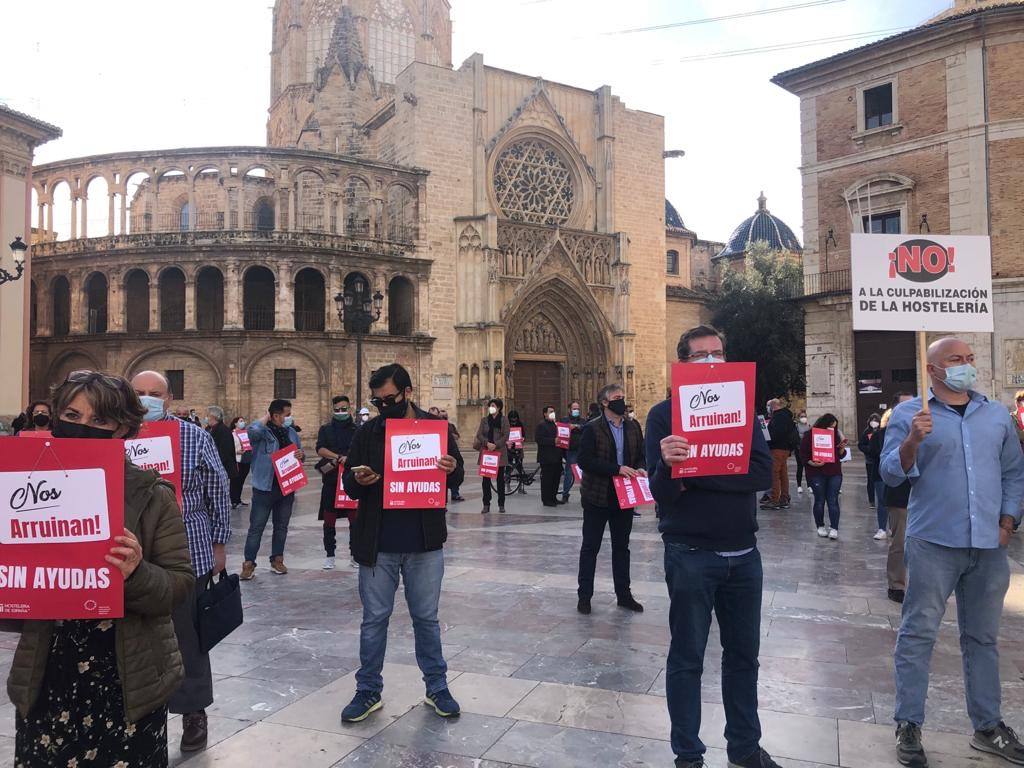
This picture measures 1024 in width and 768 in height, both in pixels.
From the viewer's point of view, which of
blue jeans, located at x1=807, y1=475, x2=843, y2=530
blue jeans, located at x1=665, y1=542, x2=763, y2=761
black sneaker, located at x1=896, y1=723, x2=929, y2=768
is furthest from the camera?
blue jeans, located at x1=807, y1=475, x2=843, y2=530

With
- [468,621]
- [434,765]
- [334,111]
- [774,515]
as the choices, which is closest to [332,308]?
[334,111]

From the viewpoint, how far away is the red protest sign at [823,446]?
11039mm

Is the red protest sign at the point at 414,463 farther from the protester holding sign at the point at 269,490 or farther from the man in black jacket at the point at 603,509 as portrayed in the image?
Answer: the protester holding sign at the point at 269,490

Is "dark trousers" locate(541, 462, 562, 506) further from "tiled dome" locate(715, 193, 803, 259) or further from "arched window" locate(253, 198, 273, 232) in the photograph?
"tiled dome" locate(715, 193, 803, 259)

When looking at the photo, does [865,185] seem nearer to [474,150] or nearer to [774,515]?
[474,150]

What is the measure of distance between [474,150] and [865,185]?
1581 cm

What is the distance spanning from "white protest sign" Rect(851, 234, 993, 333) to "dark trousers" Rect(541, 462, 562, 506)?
10.7 m

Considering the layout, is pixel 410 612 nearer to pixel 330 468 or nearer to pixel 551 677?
pixel 551 677

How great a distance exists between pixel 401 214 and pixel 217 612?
31770mm

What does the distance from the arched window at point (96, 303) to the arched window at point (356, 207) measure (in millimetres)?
10391

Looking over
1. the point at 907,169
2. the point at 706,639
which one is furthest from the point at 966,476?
the point at 907,169

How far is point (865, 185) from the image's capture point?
2836 cm

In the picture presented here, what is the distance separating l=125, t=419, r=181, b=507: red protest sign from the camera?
4.63 meters

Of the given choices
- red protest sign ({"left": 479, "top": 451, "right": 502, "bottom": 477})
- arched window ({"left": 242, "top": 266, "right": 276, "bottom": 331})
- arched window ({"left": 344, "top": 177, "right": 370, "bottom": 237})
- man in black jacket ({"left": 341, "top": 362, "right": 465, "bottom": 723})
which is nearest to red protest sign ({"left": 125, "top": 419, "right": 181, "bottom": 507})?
man in black jacket ({"left": 341, "top": 362, "right": 465, "bottom": 723})
